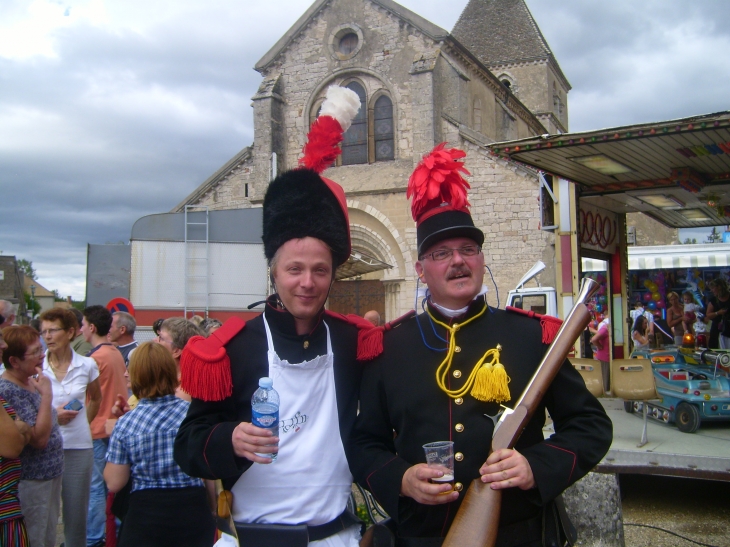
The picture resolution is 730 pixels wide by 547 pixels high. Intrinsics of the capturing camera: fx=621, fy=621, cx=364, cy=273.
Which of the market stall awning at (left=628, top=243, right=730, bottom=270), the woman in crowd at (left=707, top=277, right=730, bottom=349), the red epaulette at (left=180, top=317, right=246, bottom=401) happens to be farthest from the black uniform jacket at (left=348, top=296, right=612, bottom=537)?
the market stall awning at (left=628, top=243, right=730, bottom=270)

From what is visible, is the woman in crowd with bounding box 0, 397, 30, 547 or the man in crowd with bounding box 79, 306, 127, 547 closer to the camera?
the woman in crowd with bounding box 0, 397, 30, 547

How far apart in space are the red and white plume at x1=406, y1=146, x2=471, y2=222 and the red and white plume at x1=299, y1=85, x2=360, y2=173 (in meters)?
0.41

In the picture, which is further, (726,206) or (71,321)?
(726,206)

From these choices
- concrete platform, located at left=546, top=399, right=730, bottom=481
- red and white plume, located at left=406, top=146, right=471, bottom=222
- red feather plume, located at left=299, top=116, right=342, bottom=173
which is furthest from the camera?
concrete platform, located at left=546, top=399, right=730, bottom=481

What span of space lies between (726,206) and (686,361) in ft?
12.8

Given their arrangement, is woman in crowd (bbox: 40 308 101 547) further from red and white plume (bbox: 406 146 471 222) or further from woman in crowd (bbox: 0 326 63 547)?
red and white plume (bbox: 406 146 471 222)

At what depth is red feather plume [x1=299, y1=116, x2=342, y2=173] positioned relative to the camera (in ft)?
8.70

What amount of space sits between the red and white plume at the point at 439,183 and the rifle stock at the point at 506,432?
62 centimetres

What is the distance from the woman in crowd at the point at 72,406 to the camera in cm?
452

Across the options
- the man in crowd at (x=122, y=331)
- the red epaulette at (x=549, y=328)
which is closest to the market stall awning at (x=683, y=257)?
the man in crowd at (x=122, y=331)

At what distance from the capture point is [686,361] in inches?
271

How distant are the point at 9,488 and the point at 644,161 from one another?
6.81 m

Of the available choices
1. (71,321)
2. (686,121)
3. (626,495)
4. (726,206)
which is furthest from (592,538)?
(726,206)

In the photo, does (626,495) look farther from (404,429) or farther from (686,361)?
(404,429)
